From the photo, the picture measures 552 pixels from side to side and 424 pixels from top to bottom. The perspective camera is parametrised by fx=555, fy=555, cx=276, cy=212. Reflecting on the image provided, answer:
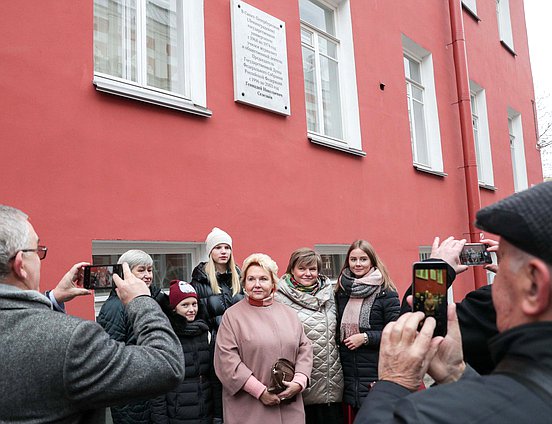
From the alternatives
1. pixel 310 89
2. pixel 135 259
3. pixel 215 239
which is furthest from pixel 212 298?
pixel 310 89

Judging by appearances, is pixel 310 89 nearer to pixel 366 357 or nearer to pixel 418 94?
pixel 418 94

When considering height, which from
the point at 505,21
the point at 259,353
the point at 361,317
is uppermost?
the point at 505,21

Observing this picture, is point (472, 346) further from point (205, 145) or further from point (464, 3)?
point (464, 3)

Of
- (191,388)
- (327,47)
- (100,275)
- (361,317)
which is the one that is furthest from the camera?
(327,47)

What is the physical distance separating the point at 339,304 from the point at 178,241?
140 centimetres

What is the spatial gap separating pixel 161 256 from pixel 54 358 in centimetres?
310

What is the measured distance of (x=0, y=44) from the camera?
359cm

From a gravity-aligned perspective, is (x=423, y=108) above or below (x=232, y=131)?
above

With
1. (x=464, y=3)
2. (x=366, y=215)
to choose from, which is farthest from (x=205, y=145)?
(x=464, y=3)

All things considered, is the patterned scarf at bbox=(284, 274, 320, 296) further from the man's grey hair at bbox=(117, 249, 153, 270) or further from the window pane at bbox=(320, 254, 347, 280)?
the window pane at bbox=(320, 254, 347, 280)

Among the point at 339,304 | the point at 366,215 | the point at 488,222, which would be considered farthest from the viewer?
the point at 366,215

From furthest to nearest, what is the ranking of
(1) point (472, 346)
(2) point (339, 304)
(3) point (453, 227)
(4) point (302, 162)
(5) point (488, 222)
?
(3) point (453, 227) → (4) point (302, 162) → (2) point (339, 304) → (1) point (472, 346) → (5) point (488, 222)

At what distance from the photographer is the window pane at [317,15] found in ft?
22.7

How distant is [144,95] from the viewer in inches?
174
